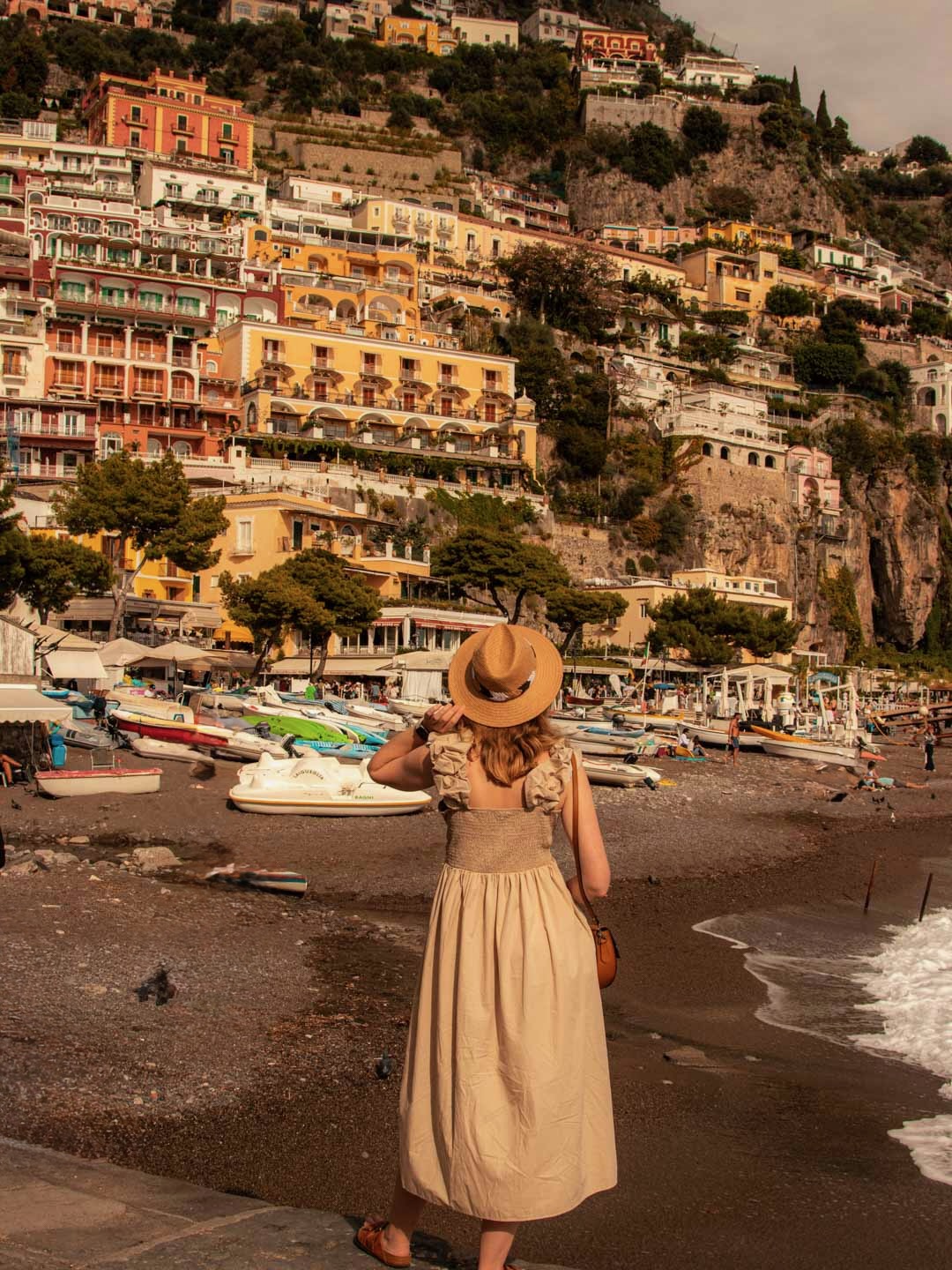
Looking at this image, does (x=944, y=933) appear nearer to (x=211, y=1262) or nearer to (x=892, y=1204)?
(x=892, y=1204)

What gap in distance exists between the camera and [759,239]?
4131 inches

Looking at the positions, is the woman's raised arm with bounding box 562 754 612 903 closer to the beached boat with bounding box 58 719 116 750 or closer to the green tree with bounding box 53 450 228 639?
the beached boat with bounding box 58 719 116 750

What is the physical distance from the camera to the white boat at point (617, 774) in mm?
25031

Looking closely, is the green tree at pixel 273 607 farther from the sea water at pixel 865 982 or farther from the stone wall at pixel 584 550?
the stone wall at pixel 584 550

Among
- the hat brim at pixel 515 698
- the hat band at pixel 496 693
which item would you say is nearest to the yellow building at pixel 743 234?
the hat brim at pixel 515 698

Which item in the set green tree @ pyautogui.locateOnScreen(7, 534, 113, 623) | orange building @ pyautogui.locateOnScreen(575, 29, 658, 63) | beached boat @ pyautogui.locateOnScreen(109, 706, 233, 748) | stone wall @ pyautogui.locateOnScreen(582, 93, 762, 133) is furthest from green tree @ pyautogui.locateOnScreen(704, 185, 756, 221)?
beached boat @ pyautogui.locateOnScreen(109, 706, 233, 748)

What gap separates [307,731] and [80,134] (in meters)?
67.2

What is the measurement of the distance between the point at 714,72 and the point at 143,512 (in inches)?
4291

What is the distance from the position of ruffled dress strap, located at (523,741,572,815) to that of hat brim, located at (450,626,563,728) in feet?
0.50

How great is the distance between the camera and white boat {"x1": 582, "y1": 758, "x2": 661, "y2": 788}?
25.0 meters

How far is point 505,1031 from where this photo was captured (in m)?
3.88

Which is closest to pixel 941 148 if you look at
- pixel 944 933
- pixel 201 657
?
pixel 201 657

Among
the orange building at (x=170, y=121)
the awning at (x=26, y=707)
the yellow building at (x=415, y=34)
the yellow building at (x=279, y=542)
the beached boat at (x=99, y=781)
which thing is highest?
the yellow building at (x=415, y=34)

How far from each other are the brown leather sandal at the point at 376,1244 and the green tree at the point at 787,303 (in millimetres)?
97491
